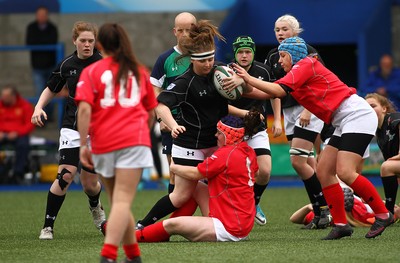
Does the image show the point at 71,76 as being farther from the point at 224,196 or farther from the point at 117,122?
the point at 117,122

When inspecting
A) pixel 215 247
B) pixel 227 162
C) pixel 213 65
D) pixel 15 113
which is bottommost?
pixel 15 113

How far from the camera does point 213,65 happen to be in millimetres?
8172

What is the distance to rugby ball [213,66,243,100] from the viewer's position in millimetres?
7895

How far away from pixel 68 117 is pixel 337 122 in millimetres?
2465

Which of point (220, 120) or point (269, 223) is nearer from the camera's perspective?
point (220, 120)

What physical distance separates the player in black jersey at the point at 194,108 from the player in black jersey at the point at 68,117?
3.14 feet

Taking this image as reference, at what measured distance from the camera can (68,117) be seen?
901 cm

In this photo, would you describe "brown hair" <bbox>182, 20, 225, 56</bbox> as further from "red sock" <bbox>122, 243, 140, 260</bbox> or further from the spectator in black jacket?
the spectator in black jacket

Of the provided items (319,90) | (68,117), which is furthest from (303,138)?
(68,117)

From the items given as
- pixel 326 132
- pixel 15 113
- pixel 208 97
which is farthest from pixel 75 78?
pixel 15 113

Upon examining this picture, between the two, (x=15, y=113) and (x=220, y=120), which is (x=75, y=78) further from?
(x=15, y=113)

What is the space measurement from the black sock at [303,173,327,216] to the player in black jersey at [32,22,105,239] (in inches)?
84.2

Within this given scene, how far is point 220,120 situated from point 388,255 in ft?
6.39

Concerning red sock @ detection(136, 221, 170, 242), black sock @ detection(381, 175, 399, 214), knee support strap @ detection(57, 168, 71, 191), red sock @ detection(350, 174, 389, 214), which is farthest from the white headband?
black sock @ detection(381, 175, 399, 214)
